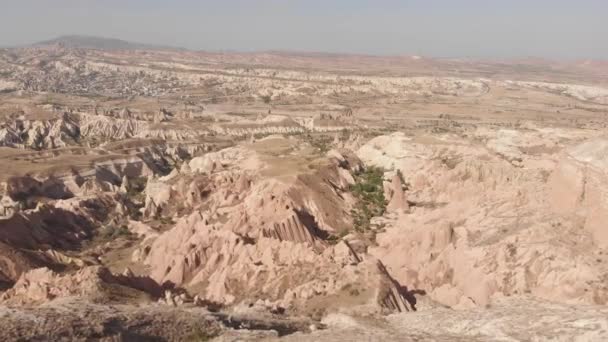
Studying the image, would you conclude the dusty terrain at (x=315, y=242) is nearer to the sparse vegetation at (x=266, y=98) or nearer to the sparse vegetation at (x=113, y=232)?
the sparse vegetation at (x=113, y=232)

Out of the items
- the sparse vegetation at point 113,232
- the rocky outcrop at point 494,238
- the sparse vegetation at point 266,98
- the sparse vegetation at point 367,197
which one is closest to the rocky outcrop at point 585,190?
the rocky outcrop at point 494,238

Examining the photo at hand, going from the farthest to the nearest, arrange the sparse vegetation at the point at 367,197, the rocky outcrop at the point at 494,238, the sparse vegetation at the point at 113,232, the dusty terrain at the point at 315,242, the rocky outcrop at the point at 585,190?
the sparse vegetation at the point at 367,197
the sparse vegetation at the point at 113,232
the rocky outcrop at the point at 585,190
the rocky outcrop at the point at 494,238
the dusty terrain at the point at 315,242

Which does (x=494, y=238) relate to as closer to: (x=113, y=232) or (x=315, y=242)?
(x=315, y=242)

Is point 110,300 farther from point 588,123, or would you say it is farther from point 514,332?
point 588,123

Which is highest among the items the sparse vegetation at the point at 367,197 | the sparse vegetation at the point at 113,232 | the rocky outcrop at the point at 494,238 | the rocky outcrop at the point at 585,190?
the rocky outcrop at the point at 585,190

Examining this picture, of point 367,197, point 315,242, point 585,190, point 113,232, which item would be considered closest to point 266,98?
point 367,197

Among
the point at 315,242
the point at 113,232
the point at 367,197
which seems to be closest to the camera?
the point at 315,242

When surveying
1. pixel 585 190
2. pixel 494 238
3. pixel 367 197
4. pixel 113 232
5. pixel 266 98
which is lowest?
pixel 113 232

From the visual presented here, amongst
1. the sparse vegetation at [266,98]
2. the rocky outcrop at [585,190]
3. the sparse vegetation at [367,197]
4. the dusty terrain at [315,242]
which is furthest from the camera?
the sparse vegetation at [266,98]
